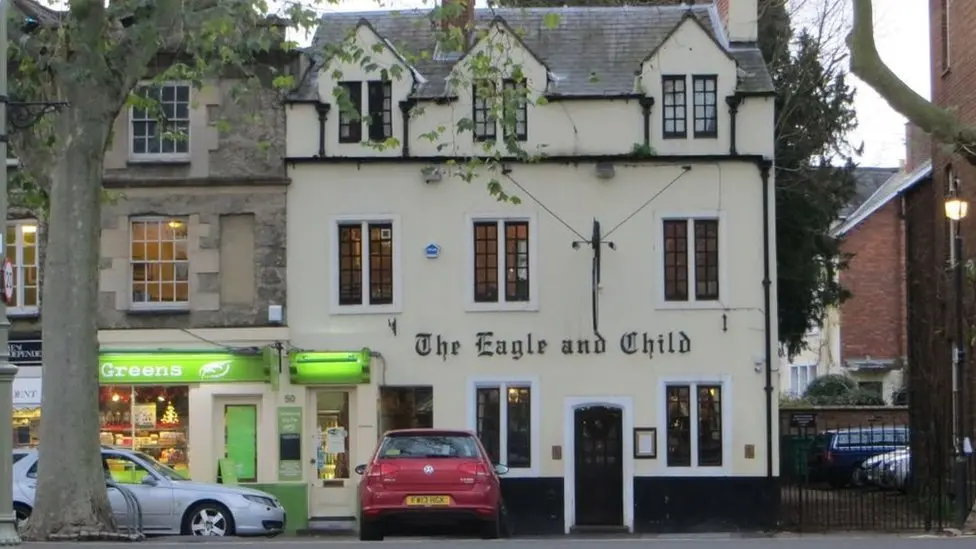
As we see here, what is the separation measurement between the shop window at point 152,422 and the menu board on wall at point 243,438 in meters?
0.79

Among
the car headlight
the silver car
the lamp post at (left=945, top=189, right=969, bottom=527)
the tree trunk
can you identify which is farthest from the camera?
the lamp post at (left=945, top=189, right=969, bottom=527)

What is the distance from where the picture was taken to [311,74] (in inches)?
1192

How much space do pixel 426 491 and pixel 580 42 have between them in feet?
42.4

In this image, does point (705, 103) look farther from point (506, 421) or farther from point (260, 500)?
point (260, 500)

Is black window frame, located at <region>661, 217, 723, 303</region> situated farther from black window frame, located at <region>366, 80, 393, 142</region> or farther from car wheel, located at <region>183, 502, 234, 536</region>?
car wheel, located at <region>183, 502, 234, 536</region>

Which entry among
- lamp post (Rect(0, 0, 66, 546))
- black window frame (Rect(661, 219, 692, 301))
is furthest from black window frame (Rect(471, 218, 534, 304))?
lamp post (Rect(0, 0, 66, 546))

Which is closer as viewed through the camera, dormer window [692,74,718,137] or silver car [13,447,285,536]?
silver car [13,447,285,536]

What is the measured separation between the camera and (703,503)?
95.3 ft

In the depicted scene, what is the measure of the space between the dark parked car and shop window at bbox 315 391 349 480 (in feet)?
43.1

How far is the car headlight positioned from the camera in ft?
81.0

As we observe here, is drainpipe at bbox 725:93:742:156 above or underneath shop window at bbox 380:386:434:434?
above

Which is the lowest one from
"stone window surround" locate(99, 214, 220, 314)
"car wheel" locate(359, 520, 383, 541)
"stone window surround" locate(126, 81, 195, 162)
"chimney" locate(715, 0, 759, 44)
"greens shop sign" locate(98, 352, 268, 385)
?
"car wheel" locate(359, 520, 383, 541)

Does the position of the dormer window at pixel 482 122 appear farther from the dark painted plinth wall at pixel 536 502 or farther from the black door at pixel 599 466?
the dark painted plinth wall at pixel 536 502

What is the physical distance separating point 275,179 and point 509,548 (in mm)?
13903
